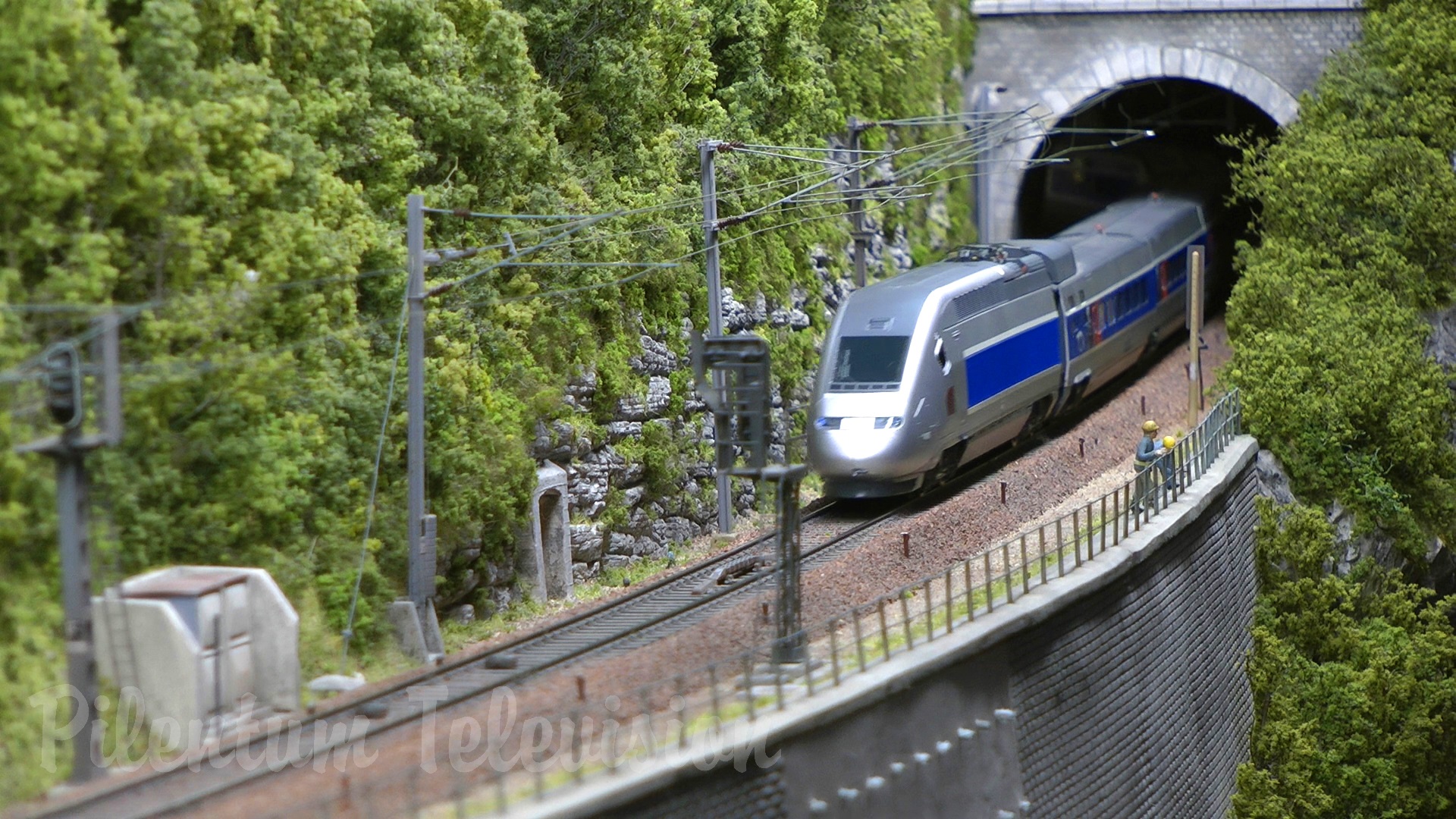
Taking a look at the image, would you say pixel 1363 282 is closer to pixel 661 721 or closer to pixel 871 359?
pixel 871 359

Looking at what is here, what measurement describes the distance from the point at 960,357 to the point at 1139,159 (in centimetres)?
2438

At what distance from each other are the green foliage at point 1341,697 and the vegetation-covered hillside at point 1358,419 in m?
0.03

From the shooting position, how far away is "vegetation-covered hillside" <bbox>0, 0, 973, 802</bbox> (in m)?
14.2

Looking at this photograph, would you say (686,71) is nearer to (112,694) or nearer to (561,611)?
(561,611)

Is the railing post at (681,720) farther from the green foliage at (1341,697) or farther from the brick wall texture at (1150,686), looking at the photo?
the green foliage at (1341,697)

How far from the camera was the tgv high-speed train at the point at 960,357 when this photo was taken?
21.3 metres

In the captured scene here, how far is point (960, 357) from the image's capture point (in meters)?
22.4

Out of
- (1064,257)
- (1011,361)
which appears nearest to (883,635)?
(1011,361)

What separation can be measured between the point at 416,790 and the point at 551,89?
13.2 metres

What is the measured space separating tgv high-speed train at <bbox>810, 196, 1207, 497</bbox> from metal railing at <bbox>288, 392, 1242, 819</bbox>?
230 centimetres

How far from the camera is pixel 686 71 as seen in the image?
26.1 metres

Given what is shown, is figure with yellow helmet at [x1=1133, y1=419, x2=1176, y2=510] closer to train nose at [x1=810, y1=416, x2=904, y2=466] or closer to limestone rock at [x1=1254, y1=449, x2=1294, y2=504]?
train nose at [x1=810, y1=416, x2=904, y2=466]

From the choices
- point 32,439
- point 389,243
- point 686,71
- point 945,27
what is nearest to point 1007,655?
point 389,243

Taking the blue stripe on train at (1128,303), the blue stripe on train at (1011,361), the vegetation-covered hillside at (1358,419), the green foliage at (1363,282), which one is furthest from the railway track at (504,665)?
the green foliage at (1363,282)
